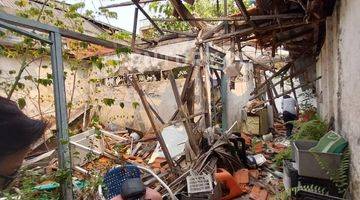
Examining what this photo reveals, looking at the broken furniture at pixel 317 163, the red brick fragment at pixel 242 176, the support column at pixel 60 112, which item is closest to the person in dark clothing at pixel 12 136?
the support column at pixel 60 112

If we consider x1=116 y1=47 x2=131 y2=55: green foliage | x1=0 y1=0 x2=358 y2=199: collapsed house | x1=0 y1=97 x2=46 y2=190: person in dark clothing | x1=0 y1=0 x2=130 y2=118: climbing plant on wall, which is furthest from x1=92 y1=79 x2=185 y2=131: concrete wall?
x1=0 y1=97 x2=46 y2=190: person in dark clothing

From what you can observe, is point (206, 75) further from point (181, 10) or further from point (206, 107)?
point (181, 10)

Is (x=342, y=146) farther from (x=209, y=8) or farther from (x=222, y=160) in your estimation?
(x=209, y=8)

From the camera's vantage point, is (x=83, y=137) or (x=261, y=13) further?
(x=83, y=137)

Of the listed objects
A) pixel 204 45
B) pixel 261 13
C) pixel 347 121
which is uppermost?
pixel 261 13

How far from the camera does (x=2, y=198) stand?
2791 mm

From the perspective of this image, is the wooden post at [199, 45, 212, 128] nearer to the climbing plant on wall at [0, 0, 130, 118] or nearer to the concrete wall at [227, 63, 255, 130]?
the climbing plant on wall at [0, 0, 130, 118]

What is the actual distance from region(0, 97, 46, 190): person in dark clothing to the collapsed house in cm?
168

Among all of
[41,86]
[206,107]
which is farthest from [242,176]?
[41,86]

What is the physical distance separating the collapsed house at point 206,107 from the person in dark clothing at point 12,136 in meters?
1.68

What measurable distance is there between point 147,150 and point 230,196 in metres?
4.46

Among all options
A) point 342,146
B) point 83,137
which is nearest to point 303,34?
point 342,146

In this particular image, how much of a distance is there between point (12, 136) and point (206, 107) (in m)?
7.92

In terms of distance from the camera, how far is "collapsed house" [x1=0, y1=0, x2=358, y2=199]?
5.88 meters
